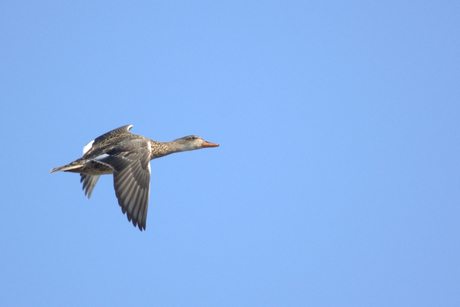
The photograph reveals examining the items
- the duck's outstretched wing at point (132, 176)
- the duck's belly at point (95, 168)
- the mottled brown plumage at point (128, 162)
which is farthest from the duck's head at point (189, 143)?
the duck's belly at point (95, 168)

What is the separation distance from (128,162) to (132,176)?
45 cm

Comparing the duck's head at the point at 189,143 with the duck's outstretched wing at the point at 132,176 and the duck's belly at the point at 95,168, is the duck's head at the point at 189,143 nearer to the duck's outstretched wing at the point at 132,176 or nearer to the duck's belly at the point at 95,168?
the duck's outstretched wing at the point at 132,176

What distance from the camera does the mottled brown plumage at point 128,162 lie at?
9977 millimetres

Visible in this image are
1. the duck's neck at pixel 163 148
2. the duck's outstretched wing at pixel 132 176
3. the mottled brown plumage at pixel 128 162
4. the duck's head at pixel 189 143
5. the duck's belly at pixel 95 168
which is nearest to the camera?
the duck's outstretched wing at pixel 132 176

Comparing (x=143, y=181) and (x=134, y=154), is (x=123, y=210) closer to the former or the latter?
(x=143, y=181)

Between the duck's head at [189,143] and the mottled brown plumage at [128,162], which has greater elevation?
the duck's head at [189,143]

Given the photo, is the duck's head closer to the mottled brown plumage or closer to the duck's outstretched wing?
the mottled brown plumage

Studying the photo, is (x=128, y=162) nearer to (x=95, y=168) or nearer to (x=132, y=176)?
(x=132, y=176)

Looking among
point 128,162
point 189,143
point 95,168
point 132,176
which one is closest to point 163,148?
point 189,143

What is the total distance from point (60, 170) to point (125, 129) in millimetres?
2730

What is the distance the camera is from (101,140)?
13.1m

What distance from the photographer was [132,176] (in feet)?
34.6

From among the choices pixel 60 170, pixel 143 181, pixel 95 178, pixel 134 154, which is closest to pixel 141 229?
pixel 143 181

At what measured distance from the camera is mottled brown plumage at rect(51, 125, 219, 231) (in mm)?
9977
